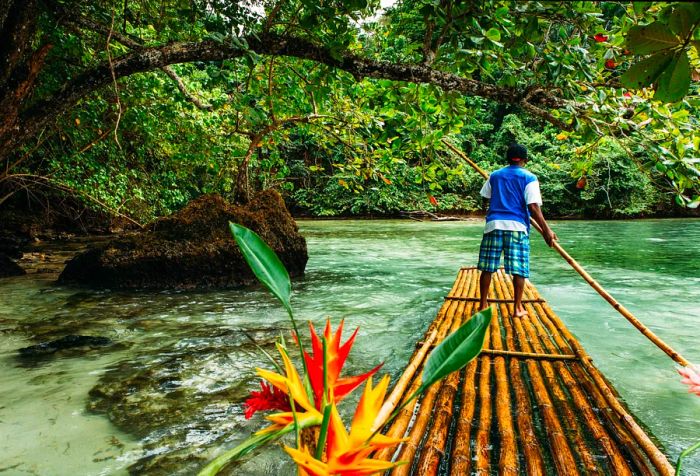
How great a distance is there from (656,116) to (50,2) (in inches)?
175

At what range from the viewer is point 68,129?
239 inches

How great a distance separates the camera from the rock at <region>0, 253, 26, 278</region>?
5796 mm

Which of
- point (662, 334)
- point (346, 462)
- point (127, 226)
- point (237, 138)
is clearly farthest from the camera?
point (127, 226)

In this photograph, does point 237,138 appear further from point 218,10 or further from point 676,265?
point 676,265

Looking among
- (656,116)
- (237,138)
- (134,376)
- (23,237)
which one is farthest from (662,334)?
(23,237)

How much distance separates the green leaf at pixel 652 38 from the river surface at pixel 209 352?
1.89 metres

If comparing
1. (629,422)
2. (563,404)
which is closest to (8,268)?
(563,404)

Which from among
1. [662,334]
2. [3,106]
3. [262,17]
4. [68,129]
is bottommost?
[662,334]

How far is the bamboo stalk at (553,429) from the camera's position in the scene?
144cm

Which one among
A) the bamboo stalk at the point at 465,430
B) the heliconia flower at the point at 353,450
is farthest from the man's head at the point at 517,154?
the heliconia flower at the point at 353,450

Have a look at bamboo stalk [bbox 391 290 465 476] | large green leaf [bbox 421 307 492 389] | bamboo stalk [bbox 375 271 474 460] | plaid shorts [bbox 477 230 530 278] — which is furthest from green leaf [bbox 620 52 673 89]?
plaid shorts [bbox 477 230 530 278]

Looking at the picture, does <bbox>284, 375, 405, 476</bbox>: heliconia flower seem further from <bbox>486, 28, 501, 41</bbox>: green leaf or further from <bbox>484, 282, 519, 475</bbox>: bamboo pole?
<bbox>486, 28, 501, 41</bbox>: green leaf

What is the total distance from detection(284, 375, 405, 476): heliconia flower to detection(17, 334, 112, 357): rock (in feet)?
10.3

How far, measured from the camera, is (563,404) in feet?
6.20
